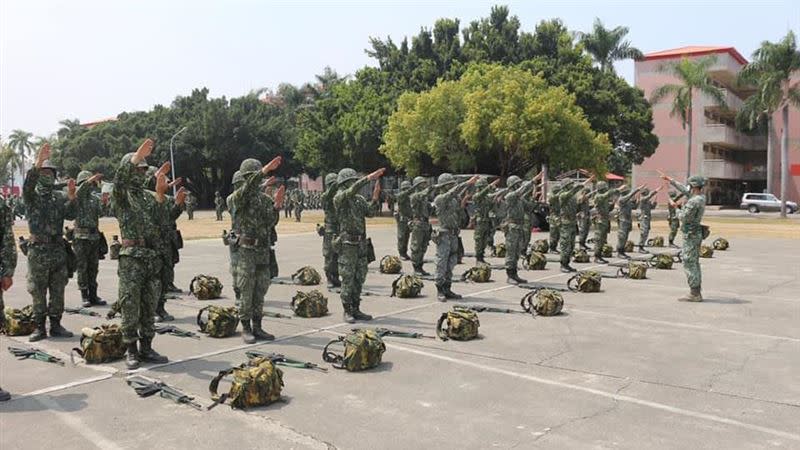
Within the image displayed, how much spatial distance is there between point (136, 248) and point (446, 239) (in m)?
5.30

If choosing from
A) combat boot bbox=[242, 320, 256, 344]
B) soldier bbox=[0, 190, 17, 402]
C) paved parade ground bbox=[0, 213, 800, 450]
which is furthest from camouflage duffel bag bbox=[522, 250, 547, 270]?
soldier bbox=[0, 190, 17, 402]

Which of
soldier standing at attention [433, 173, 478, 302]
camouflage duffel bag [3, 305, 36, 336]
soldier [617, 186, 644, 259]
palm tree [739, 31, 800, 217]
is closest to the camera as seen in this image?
camouflage duffel bag [3, 305, 36, 336]

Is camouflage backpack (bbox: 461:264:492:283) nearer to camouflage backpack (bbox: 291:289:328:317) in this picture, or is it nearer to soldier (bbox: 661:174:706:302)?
soldier (bbox: 661:174:706:302)

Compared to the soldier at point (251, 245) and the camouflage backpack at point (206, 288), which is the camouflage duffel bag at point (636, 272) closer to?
the camouflage backpack at point (206, 288)

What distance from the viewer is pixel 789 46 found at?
128 ft

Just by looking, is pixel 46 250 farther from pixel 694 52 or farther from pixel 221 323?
pixel 694 52

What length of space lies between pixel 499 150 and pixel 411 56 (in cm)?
1154

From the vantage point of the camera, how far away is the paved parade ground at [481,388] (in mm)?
4895

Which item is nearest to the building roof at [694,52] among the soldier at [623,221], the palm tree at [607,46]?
the palm tree at [607,46]

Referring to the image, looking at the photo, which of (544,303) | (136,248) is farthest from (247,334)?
(544,303)

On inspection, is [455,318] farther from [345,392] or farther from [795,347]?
[795,347]

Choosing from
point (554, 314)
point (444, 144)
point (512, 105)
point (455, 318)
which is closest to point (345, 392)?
point (455, 318)

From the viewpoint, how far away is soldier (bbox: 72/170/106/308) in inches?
375

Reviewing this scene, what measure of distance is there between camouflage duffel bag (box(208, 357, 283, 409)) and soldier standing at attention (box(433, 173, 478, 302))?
519 cm
